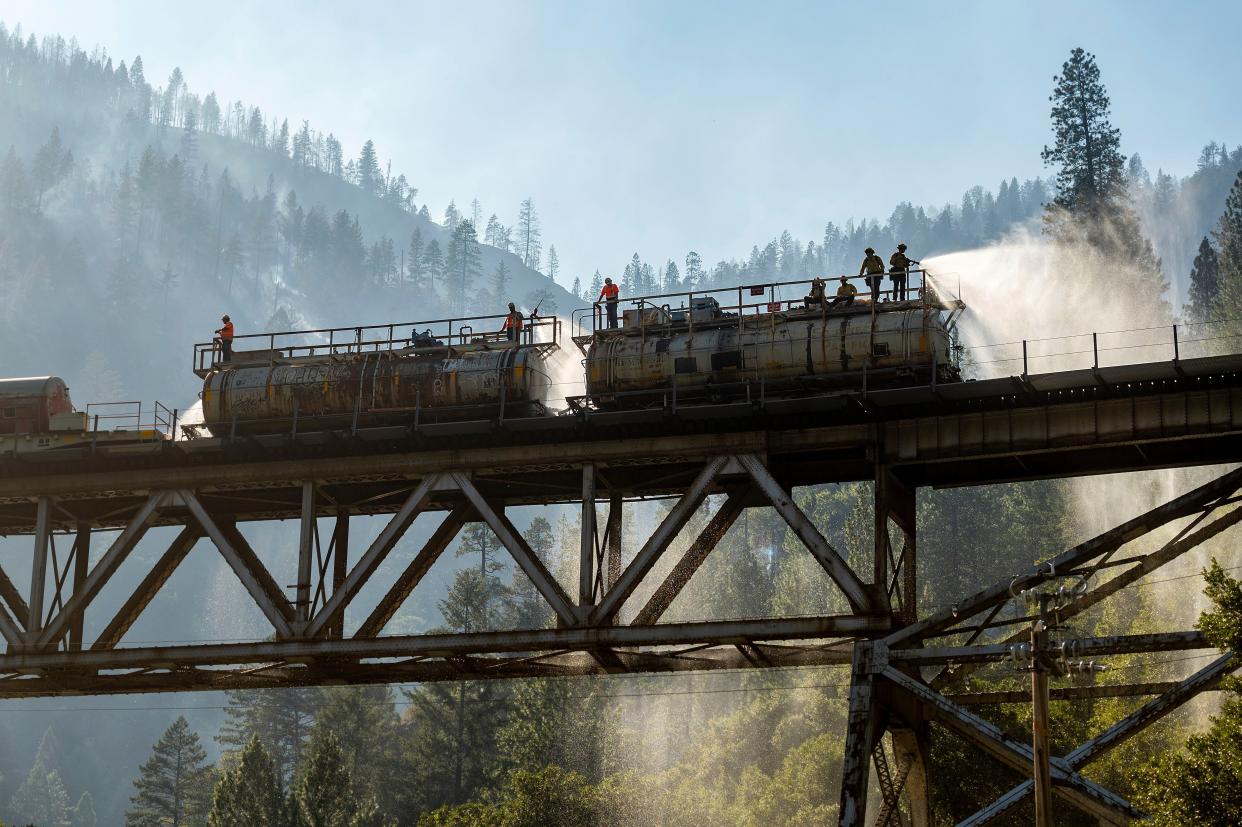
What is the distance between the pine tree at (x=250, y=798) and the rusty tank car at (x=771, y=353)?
201 ft

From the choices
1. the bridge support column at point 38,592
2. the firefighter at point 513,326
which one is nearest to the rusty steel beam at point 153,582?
the bridge support column at point 38,592

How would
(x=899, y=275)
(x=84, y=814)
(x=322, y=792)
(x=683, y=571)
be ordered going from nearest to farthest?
(x=683, y=571), (x=899, y=275), (x=322, y=792), (x=84, y=814)

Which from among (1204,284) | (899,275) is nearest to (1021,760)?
(899,275)

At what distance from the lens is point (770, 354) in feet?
96.5

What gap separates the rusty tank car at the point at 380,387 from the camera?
3106cm

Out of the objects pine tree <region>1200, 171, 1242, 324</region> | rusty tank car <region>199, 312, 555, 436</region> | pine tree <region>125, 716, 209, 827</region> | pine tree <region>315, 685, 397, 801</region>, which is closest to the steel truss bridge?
rusty tank car <region>199, 312, 555, 436</region>

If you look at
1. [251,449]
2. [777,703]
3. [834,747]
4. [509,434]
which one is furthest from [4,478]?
[777,703]

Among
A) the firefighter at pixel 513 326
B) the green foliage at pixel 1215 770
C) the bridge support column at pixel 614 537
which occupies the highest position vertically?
the firefighter at pixel 513 326

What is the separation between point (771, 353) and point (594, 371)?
375 centimetres

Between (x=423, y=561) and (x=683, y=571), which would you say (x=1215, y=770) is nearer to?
(x=683, y=571)

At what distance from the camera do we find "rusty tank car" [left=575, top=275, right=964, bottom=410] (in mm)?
28625

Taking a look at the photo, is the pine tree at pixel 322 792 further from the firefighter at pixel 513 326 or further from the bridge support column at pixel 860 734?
the bridge support column at pixel 860 734

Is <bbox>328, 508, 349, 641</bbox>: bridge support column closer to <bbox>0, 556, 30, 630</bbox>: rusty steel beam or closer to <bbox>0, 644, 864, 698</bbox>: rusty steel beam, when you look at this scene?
<bbox>0, 644, 864, 698</bbox>: rusty steel beam

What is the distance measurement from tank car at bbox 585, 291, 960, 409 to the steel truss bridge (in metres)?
1.40
